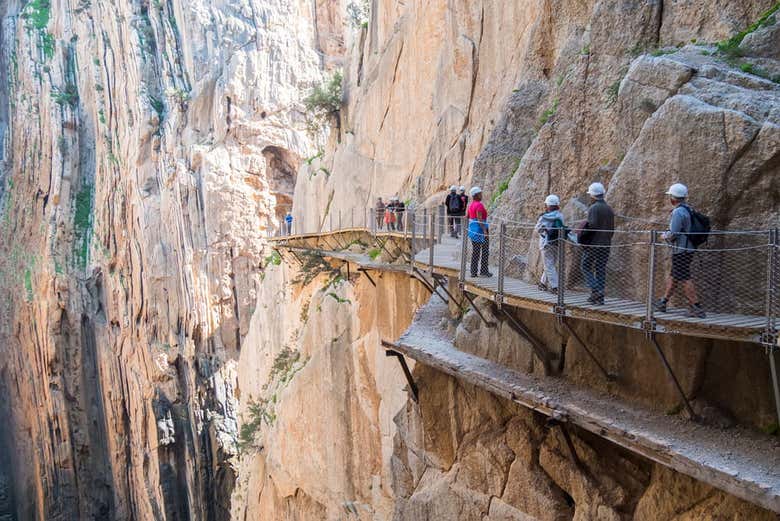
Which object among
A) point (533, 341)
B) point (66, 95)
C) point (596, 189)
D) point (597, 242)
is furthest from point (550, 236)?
point (66, 95)

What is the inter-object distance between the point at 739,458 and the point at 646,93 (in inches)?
139

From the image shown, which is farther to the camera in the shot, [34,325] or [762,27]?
[34,325]

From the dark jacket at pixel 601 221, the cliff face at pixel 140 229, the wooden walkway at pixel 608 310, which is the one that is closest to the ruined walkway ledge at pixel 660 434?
the wooden walkway at pixel 608 310

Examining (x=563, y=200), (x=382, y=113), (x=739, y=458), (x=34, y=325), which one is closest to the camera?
(x=739, y=458)

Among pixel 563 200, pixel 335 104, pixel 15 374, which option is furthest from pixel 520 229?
pixel 15 374

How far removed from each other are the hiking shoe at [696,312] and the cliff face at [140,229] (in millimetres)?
29963

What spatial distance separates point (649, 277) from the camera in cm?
478

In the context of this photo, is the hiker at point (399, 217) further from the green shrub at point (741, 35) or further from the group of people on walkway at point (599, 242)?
the green shrub at point (741, 35)

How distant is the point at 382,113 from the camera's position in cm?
1973

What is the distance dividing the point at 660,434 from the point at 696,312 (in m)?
1.02

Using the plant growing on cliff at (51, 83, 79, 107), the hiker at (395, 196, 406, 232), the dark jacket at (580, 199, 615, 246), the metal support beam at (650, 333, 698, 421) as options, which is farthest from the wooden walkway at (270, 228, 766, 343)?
the plant growing on cliff at (51, 83, 79, 107)

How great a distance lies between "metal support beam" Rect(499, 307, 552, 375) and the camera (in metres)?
6.66

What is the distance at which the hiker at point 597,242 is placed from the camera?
562 cm

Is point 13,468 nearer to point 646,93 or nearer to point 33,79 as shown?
point 33,79
